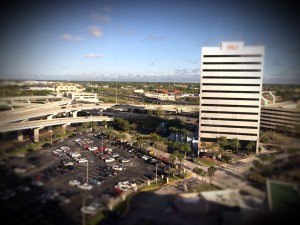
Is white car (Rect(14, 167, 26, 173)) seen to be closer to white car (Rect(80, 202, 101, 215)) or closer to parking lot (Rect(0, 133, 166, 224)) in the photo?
parking lot (Rect(0, 133, 166, 224))

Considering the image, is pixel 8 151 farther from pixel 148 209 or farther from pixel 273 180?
pixel 273 180

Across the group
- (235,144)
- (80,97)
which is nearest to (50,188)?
(235,144)

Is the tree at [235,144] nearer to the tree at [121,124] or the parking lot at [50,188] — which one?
the parking lot at [50,188]

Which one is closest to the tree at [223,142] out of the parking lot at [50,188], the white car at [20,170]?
the parking lot at [50,188]

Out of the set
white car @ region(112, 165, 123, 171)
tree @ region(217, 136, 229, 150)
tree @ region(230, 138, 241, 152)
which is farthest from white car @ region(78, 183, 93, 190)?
tree @ region(230, 138, 241, 152)

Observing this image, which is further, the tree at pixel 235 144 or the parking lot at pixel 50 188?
the tree at pixel 235 144

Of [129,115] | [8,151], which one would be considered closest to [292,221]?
[8,151]

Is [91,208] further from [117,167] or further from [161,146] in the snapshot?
[161,146]

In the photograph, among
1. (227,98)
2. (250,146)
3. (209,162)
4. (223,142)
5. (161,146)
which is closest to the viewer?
(209,162)
